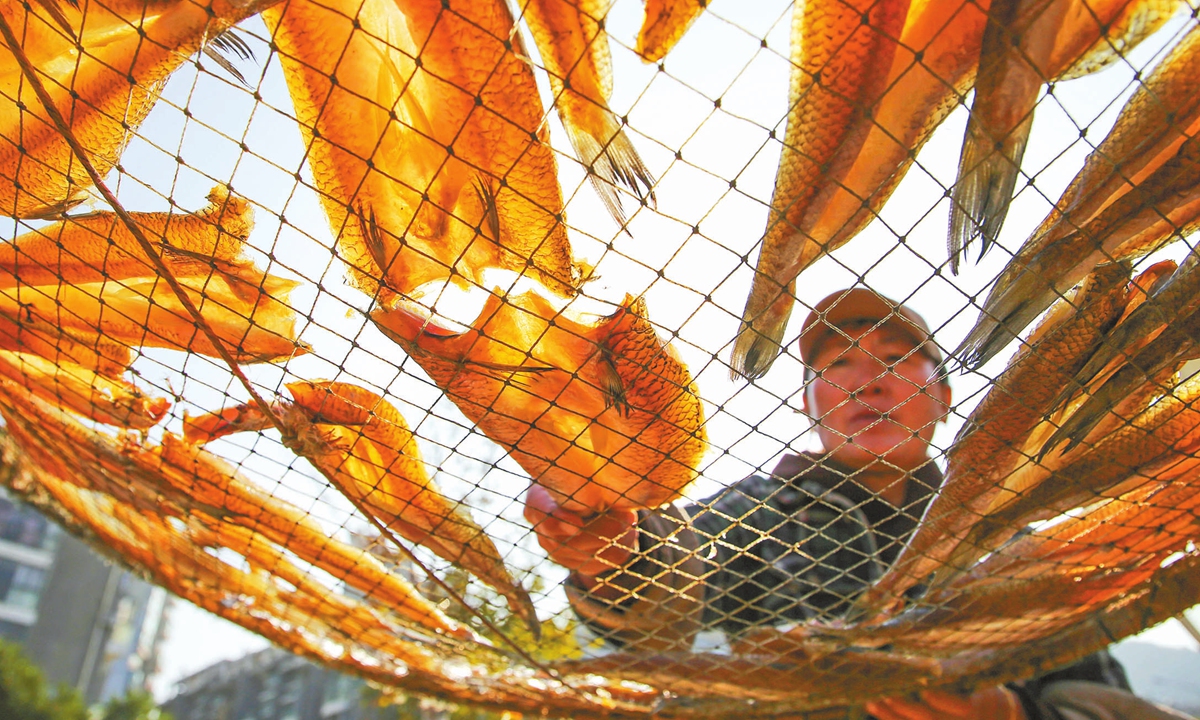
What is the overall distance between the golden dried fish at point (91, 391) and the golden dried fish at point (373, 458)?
72mm

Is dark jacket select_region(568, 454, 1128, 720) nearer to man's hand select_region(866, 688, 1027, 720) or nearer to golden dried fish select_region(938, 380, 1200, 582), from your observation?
golden dried fish select_region(938, 380, 1200, 582)

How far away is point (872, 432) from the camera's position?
65.9 inches

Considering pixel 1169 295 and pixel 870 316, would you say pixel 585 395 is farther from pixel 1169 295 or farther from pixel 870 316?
pixel 870 316

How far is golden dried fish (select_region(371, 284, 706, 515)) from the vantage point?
89 cm

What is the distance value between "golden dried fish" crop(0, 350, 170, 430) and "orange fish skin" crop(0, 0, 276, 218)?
0.31 m

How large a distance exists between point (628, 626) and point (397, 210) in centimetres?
85

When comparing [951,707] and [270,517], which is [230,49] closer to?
[270,517]

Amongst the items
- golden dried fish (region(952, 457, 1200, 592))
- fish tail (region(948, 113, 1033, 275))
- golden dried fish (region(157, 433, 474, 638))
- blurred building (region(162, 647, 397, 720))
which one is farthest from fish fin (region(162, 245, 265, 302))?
blurred building (region(162, 647, 397, 720))

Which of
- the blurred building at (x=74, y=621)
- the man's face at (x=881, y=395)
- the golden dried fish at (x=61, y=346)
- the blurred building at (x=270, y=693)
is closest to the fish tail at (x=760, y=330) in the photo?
the man's face at (x=881, y=395)

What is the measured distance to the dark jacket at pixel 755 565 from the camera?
1.13 m

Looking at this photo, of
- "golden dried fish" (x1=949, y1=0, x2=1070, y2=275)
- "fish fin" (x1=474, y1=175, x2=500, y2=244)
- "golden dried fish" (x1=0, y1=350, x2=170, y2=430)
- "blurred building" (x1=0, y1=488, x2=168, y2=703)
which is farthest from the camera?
"blurred building" (x1=0, y1=488, x2=168, y2=703)

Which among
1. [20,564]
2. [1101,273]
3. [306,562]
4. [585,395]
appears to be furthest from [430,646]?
[20,564]

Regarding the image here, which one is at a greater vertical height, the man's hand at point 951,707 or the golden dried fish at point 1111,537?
the golden dried fish at point 1111,537

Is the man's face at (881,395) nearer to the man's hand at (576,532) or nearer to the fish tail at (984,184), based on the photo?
the man's hand at (576,532)
